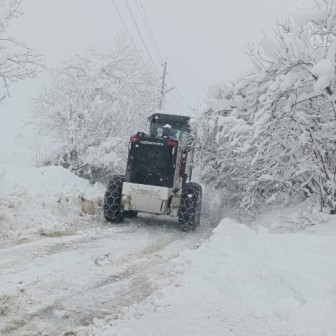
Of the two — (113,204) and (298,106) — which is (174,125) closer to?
(113,204)

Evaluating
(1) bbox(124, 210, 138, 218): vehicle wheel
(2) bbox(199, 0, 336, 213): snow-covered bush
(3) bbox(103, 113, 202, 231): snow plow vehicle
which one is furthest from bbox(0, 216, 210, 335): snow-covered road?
(1) bbox(124, 210, 138, 218): vehicle wheel

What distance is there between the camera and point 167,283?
5.35m

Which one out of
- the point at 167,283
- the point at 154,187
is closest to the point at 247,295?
the point at 167,283

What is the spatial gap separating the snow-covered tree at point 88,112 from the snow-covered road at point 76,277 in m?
7.70

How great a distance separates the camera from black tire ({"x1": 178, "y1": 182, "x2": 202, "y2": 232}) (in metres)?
10.7

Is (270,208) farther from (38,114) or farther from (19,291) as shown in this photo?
(38,114)

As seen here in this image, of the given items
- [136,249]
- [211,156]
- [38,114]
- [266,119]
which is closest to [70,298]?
[136,249]

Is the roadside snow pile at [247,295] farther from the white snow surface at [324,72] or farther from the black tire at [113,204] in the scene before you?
the black tire at [113,204]

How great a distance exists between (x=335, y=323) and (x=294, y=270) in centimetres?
105

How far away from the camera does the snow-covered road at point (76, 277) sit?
4.14 meters

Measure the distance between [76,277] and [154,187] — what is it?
5.10 meters

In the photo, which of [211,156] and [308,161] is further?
[211,156]

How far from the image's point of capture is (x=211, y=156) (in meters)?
12.9

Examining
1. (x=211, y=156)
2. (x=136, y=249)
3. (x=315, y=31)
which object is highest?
→ (x=315, y=31)
